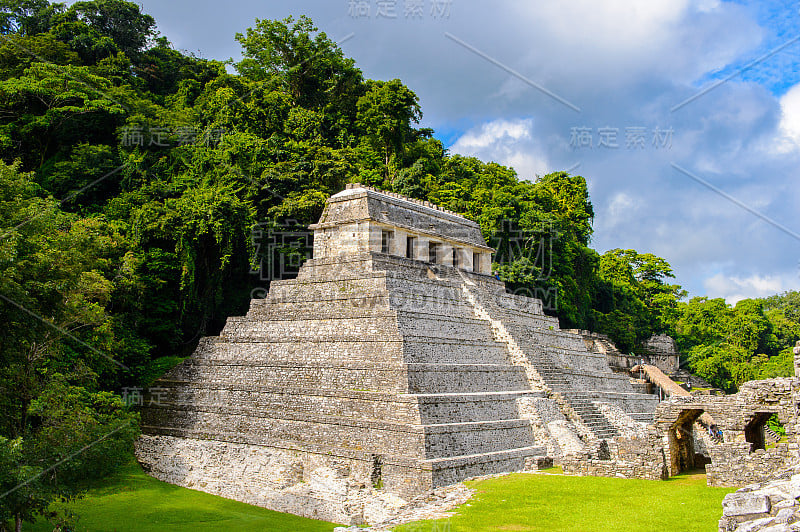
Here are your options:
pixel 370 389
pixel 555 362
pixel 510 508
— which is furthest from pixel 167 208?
pixel 510 508

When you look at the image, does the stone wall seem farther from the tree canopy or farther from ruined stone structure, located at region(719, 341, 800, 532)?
the tree canopy

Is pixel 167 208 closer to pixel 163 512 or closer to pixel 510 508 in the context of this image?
pixel 163 512

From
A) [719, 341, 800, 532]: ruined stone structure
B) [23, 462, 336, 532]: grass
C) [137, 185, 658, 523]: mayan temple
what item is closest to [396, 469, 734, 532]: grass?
[719, 341, 800, 532]: ruined stone structure

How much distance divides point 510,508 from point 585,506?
151cm

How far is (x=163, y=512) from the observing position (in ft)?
53.4

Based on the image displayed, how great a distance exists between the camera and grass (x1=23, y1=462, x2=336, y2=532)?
15.1 m

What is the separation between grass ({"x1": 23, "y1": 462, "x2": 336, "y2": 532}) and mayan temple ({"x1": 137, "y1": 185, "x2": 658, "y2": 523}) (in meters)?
0.62

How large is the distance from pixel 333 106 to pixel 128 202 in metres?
16.3

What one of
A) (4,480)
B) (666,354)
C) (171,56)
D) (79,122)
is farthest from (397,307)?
(171,56)

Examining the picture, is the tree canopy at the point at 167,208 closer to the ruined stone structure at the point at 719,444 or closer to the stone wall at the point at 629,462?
the stone wall at the point at 629,462

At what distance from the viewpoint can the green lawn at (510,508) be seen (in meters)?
12.5

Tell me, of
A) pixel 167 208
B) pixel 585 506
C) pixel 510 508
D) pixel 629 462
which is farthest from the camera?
pixel 167 208

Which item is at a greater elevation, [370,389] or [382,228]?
[382,228]

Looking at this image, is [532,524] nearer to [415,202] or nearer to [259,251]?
[415,202]
